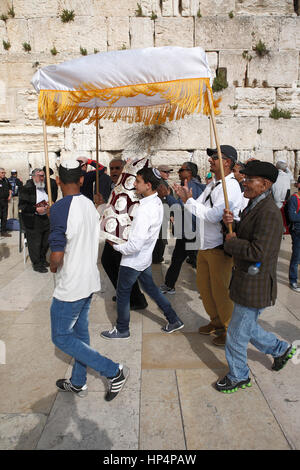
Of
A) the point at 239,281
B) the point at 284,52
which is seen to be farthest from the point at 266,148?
the point at 239,281

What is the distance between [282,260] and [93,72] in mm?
5089

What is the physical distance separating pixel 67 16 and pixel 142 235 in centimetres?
960

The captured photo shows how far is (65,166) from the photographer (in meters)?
2.37

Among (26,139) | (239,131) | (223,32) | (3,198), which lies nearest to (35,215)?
(3,198)

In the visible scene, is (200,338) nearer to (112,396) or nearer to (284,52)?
(112,396)

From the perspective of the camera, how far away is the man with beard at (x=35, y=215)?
5.96m

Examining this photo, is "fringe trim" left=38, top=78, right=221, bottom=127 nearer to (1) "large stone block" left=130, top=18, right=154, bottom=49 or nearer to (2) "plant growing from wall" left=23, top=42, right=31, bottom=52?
(1) "large stone block" left=130, top=18, right=154, bottom=49

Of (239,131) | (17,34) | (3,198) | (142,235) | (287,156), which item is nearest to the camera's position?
(142,235)

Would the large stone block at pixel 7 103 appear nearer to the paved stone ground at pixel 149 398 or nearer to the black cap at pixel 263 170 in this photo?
the paved stone ground at pixel 149 398

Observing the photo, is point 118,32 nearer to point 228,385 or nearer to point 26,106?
point 26,106

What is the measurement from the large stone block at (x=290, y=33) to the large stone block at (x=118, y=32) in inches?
185

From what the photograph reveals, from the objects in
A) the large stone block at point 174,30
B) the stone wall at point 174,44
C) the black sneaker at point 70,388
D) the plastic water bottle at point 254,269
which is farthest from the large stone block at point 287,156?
the black sneaker at point 70,388

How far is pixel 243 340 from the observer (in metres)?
2.55
